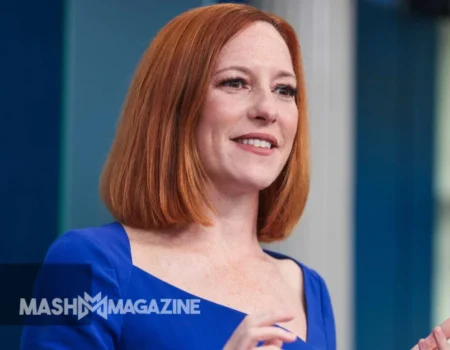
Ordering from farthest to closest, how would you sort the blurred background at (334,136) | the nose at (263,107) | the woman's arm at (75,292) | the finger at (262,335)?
the blurred background at (334,136), the nose at (263,107), the woman's arm at (75,292), the finger at (262,335)

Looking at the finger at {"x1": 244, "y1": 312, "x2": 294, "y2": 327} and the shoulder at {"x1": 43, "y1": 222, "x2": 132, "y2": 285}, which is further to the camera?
the shoulder at {"x1": 43, "y1": 222, "x2": 132, "y2": 285}

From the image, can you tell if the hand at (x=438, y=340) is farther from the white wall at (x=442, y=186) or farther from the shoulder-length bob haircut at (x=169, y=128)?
the white wall at (x=442, y=186)

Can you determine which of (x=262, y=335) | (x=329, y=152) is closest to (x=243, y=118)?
(x=262, y=335)

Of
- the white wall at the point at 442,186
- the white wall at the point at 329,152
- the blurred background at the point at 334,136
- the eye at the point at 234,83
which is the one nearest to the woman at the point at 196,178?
the eye at the point at 234,83

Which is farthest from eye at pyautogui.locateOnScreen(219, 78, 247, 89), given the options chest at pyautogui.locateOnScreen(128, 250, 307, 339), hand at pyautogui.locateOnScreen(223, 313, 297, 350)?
hand at pyautogui.locateOnScreen(223, 313, 297, 350)

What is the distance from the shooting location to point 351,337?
5.28 feet

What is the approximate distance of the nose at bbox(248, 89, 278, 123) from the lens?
112cm

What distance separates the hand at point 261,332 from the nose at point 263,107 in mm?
321

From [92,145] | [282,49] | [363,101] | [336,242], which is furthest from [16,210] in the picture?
[363,101]

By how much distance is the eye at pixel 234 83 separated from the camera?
1.13m

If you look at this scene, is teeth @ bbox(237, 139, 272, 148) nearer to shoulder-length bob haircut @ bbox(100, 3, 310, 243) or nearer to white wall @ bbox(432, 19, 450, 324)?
shoulder-length bob haircut @ bbox(100, 3, 310, 243)

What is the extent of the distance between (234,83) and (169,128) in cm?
11

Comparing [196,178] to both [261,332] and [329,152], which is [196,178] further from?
[329,152]

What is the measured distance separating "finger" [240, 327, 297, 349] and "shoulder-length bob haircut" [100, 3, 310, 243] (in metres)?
0.26
